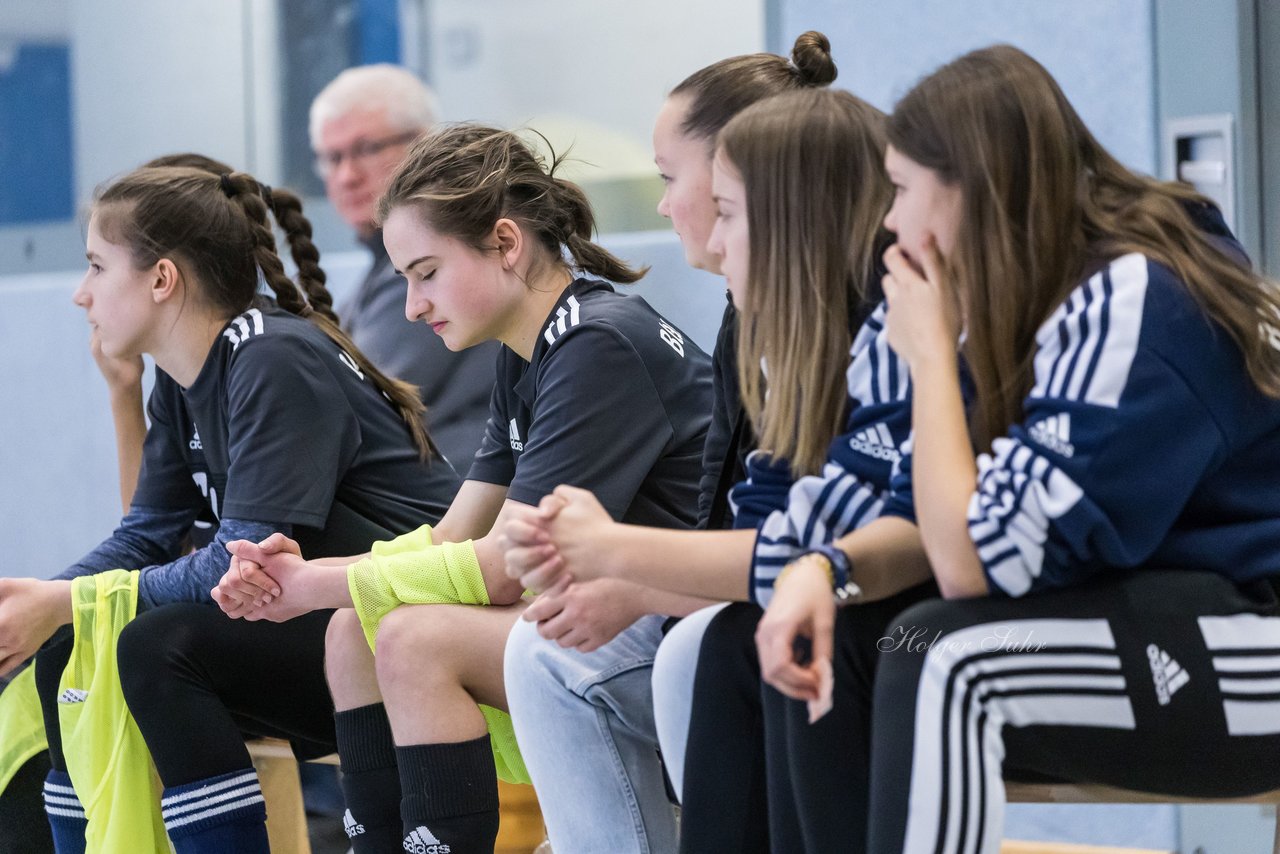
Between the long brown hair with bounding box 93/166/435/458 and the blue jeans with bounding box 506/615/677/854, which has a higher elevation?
the long brown hair with bounding box 93/166/435/458

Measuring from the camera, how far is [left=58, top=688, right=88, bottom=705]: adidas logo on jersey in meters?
1.84

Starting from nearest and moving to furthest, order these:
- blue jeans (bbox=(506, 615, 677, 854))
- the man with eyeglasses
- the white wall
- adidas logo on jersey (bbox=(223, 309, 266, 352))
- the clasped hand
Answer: the clasped hand
blue jeans (bbox=(506, 615, 677, 854))
adidas logo on jersey (bbox=(223, 309, 266, 352))
the man with eyeglasses
the white wall

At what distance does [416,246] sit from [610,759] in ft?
2.19

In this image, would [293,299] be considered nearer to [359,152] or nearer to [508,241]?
[508,241]

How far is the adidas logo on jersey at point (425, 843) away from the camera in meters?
1.56

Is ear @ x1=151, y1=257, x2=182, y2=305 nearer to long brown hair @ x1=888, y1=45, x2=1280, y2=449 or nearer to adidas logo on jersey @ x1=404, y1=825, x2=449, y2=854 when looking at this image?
adidas logo on jersey @ x1=404, y1=825, x2=449, y2=854

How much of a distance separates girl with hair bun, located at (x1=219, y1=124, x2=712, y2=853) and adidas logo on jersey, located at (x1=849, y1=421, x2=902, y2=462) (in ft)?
0.93

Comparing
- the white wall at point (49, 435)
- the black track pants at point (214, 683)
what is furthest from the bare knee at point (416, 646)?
the white wall at point (49, 435)

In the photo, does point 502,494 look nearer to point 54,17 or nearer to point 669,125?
point 669,125

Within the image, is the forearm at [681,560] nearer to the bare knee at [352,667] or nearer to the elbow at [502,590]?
the elbow at [502,590]

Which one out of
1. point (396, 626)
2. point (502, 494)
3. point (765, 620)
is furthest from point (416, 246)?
point (765, 620)

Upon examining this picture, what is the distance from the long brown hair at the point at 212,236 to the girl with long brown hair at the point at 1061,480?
102cm

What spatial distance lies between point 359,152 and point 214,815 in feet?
5.48

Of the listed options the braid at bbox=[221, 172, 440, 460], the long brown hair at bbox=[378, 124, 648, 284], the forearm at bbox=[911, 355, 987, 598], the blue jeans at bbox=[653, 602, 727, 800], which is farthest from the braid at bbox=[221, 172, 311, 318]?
the forearm at bbox=[911, 355, 987, 598]
